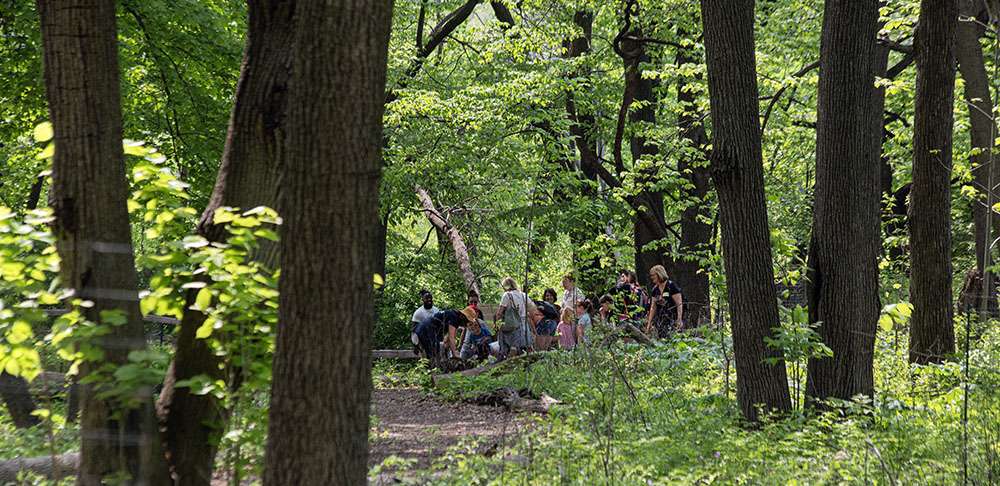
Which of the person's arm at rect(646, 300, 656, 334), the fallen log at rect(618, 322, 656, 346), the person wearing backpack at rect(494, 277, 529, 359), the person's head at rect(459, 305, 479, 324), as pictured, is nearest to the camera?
the fallen log at rect(618, 322, 656, 346)

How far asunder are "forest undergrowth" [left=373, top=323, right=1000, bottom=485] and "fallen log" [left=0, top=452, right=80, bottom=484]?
1.86 metres

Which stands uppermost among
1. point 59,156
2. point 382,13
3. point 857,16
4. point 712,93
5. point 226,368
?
point 857,16

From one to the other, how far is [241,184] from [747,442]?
3449mm

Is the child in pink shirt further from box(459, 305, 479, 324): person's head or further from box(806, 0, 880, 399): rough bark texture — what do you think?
box(806, 0, 880, 399): rough bark texture

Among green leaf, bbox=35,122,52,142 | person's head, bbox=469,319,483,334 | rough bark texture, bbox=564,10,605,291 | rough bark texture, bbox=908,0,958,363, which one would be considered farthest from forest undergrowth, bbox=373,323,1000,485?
rough bark texture, bbox=564,10,605,291

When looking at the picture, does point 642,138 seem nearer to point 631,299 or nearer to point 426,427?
point 631,299

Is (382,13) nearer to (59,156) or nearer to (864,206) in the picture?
(59,156)

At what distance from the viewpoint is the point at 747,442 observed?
5.18m

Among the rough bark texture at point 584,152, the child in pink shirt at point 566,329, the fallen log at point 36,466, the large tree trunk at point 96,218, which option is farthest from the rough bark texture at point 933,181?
the fallen log at point 36,466

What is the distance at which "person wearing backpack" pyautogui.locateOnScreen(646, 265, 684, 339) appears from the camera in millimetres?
12281

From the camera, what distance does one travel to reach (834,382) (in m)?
6.54

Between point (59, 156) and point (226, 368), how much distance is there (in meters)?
1.24

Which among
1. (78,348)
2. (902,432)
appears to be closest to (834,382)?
(902,432)

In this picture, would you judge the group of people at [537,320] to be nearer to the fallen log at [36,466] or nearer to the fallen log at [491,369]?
the fallen log at [491,369]
